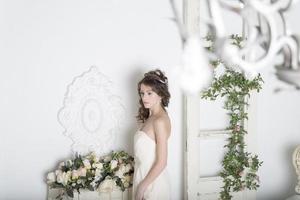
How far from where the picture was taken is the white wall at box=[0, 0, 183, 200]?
10.8ft

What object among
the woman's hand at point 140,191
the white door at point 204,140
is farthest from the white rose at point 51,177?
the white door at point 204,140

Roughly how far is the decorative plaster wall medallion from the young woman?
0.38 meters

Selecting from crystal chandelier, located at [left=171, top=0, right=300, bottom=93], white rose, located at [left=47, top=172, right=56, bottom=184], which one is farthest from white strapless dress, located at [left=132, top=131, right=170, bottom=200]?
crystal chandelier, located at [left=171, top=0, right=300, bottom=93]

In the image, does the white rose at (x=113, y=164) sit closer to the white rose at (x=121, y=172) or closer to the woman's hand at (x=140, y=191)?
the white rose at (x=121, y=172)

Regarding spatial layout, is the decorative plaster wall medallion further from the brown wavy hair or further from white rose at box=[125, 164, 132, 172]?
the brown wavy hair

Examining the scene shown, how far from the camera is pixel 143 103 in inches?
126

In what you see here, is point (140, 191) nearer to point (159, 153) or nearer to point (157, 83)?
point (159, 153)

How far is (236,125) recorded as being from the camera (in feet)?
11.9

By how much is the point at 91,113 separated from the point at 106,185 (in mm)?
591

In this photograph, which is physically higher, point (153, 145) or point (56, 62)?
point (56, 62)

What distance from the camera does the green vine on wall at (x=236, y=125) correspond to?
354 cm

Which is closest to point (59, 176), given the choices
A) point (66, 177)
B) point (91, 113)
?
point (66, 177)

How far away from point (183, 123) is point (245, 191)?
827 millimetres

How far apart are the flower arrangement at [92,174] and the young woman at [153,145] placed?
0.15 metres
